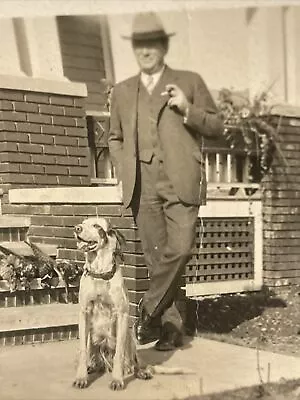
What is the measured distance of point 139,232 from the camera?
231 cm

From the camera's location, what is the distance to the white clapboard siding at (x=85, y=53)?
203 centimetres

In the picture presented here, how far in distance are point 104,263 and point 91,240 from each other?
0.32 ft

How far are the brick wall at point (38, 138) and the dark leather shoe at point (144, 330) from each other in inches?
23.4

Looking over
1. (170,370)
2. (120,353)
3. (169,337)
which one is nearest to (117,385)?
(120,353)

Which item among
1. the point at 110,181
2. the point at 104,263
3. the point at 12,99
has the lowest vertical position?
the point at 104,263

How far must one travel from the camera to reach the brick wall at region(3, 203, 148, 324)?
240 cm

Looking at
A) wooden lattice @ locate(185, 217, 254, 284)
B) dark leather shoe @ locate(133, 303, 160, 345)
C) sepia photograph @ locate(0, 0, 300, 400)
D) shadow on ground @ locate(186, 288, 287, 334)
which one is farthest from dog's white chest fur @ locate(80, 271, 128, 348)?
wooden lattice @ locate(185, 217, 254, 284)

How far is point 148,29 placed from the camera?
6.06ft

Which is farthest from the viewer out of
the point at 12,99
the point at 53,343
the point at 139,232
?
the point at 12,99

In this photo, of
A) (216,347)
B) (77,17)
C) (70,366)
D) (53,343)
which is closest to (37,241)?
(53,343)

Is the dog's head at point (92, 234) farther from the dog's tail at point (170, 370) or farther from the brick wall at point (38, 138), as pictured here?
the brick wall at point (38, 138)

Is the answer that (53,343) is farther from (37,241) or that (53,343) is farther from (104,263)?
(104,263)

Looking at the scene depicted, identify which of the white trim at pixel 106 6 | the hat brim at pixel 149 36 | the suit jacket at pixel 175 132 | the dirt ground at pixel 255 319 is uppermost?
the white trim at pixel 106 6

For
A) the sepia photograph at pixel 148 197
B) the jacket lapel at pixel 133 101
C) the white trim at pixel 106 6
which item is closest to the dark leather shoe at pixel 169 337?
the sepia photograph at pixel 148 197
